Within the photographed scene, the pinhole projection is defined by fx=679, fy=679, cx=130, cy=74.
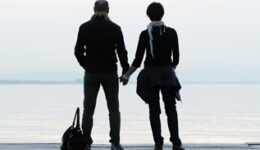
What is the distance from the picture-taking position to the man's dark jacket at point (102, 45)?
9.41 meters

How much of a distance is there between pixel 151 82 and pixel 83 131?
1.21m

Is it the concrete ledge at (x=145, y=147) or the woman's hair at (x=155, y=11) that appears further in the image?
the concrete ledge at (x=145, y=147)

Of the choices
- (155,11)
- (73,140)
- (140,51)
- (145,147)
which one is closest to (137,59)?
(140,51)

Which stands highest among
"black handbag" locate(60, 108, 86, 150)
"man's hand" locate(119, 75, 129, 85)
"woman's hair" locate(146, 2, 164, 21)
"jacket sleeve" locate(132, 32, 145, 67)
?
"woman's hair" locate(146, 2, 164, 21)

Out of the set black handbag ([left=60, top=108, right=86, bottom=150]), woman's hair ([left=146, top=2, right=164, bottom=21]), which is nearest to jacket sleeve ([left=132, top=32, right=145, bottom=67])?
woman's hair ([left=146, top=2, right=164, bottom=21])

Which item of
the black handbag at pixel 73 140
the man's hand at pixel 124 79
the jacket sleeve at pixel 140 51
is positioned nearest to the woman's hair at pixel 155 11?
the jacket sleeve at pixel 140 51

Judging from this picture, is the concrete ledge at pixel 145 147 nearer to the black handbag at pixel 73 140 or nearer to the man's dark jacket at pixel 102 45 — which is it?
the black handbag at pixel 73 140

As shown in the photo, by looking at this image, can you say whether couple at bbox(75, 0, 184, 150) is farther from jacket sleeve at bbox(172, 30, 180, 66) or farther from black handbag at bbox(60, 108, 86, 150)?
black handbag at bbox(60, 108, 86, 150)

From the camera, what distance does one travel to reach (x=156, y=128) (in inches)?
374

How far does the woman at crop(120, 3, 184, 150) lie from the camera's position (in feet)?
30.8

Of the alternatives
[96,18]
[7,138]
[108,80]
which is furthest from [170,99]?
[7,138]

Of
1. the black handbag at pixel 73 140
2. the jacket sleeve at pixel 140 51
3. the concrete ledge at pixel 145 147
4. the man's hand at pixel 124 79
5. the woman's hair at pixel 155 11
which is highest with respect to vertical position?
the woman's hair at pixel 155 11

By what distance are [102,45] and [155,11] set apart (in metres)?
0.87

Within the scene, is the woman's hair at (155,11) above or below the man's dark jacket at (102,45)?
above
